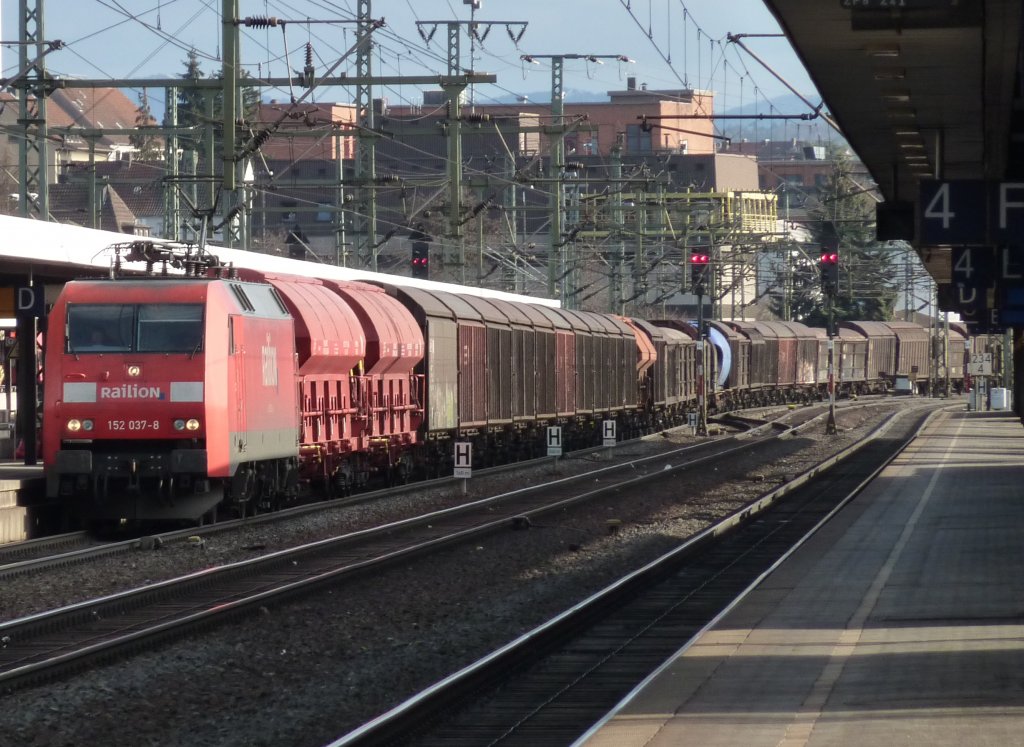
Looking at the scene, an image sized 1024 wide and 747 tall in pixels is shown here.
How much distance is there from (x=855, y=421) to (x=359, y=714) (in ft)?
171

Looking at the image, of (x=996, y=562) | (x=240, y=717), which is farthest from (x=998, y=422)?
(x=240, y=717)

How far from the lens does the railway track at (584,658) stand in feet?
30.5

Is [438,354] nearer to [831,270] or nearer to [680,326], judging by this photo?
[831,270]

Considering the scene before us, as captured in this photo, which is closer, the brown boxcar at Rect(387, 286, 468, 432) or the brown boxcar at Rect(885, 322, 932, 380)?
the brown boxcar at Rect(387, 286, 468, 432)

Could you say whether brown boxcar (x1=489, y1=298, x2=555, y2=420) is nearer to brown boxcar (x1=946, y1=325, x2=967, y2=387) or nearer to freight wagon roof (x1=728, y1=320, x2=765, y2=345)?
freight wagon roof (x1=728, y1=320, x2=765, y2=345)

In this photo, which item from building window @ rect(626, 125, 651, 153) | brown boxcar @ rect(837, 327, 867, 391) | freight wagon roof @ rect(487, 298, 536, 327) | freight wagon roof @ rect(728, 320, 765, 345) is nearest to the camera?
freight wagon roof @ rect(487, 298, 536, 327)

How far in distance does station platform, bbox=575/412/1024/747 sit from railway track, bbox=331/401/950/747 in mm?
378

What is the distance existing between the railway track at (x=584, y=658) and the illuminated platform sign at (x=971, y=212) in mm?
4051

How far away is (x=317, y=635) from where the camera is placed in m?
12.6

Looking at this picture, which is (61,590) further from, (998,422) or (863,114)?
(998,422)

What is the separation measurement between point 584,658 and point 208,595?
167 inches

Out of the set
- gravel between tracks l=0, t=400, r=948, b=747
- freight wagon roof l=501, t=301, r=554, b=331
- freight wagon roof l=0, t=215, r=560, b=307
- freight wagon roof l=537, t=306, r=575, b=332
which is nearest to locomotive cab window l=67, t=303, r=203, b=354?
freight wagon roof l=0, t=215, r=560, b=307

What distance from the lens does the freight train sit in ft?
62.6

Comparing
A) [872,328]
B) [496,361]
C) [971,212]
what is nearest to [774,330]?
[872,328]
